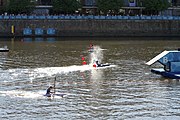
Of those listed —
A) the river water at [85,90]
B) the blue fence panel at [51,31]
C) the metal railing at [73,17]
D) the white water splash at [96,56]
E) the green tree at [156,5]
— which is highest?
the green tree at [156,5]

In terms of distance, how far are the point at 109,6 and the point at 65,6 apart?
11129 millimetres

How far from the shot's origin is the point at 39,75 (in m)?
55.1

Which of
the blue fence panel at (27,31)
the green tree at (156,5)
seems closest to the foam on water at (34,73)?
the blue fence panel at (27,31)

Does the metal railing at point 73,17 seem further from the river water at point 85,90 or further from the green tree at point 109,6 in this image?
the river water at point 85,90

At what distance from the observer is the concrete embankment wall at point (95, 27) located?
12438 cm

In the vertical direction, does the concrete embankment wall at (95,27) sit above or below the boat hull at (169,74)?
above

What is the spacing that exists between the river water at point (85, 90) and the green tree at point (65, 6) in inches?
2418

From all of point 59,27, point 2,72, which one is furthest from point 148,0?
point 2,72

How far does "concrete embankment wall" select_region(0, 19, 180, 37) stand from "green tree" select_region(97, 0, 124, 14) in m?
8.81

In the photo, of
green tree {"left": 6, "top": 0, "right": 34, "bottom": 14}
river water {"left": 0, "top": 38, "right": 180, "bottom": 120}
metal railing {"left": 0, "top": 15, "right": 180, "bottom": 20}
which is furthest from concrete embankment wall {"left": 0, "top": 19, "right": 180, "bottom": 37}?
river water {"left": 0, "top": 38, "right": 180, "bottom": 120}

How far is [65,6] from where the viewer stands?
135 m

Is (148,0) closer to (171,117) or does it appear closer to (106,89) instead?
(106,89)

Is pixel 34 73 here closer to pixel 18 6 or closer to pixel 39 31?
pixel 39 31

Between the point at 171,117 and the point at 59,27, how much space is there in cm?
9170
